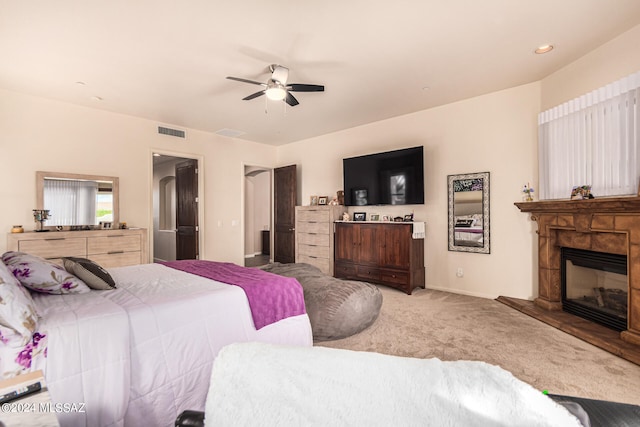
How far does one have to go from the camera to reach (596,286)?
9.61 ft

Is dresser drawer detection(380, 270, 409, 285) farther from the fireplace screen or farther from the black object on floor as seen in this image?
the black object on floor

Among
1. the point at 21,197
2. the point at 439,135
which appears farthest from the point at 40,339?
the point at 439,135

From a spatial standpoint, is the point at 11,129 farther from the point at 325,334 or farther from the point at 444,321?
the point at 444,321

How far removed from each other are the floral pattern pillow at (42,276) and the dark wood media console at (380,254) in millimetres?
3592

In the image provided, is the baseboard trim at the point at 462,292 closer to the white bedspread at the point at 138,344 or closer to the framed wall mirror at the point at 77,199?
the white bedspread at the point at 138,344

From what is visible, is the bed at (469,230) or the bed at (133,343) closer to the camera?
the bed at (133,343)

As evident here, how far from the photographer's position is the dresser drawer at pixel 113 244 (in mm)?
3799

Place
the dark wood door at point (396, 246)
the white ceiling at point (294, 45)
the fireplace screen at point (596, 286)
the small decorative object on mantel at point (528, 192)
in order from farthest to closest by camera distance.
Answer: the dark wood door at point (396, 246)
the small decorative object on mantel at point (528, 192)
the fireplace screen at point (596, 286)
the white ceiling at point (294, 45)

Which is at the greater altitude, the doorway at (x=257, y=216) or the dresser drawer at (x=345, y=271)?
the doorway at (x=257, y=216)

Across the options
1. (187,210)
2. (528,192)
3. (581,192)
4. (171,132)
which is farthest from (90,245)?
(581,192)

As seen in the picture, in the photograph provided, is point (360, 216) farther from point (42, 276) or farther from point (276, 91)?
point (42, 276)

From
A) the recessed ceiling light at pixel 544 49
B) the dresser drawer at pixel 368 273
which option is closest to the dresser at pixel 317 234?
the dresser drawer at pixel 368 273

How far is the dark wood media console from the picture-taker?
4.21 m

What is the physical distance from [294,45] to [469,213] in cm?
314
